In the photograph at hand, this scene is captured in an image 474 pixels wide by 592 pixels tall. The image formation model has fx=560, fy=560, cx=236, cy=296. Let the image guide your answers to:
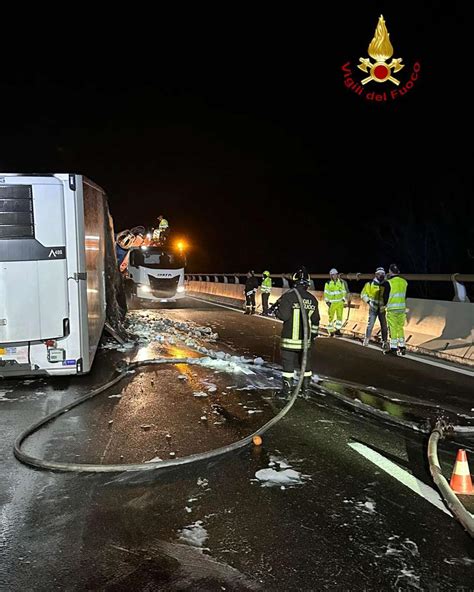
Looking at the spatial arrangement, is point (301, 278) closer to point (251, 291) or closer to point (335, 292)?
point (335, 292)

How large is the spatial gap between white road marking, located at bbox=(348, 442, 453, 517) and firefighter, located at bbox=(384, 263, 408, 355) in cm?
601

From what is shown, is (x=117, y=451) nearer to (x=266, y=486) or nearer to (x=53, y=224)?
(x=266, y=486)

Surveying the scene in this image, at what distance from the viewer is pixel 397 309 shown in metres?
11.0

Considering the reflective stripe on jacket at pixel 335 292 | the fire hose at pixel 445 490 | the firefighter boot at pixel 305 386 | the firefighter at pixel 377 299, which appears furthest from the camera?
the reflective stripe on jacket at pixel 335 292

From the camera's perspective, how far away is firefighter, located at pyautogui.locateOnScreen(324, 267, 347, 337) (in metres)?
13.9

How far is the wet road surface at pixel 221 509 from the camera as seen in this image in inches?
124

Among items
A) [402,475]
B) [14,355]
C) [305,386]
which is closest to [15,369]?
[14,355]

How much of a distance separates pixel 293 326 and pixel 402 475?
9.61 ft

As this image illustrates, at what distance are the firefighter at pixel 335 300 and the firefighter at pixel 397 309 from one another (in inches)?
103

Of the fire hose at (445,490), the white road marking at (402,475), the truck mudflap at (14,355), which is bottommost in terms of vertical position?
the white road marking at (402,475)

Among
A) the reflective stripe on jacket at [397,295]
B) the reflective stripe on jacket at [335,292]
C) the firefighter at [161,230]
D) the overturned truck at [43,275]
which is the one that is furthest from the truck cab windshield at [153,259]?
the overturned truck at [43,275]

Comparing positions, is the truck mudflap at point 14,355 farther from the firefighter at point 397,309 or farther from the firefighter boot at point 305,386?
the firefighter at point 397,309

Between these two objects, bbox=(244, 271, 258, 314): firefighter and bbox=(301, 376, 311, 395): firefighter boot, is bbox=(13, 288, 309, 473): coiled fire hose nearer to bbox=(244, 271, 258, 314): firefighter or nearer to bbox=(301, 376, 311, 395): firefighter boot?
bbox=(301, 376, 311, 395): firefighter boot

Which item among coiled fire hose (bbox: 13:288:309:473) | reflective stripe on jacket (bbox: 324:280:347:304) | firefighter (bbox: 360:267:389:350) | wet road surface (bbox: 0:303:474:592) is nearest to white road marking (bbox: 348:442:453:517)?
wet road surface (bbox: 0:303:474:592)
